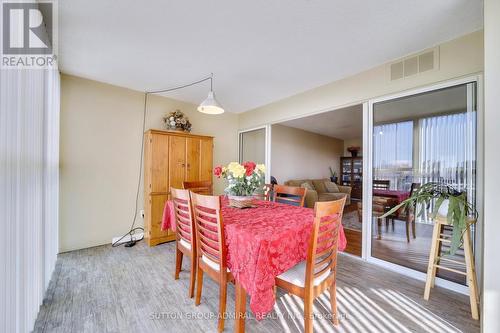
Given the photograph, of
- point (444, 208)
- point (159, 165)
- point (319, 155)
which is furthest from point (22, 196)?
point (319, 155)

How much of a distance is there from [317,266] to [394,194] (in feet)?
5.87

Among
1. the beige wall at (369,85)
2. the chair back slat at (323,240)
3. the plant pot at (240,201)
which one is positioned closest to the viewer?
the chair back slat at (323,240)

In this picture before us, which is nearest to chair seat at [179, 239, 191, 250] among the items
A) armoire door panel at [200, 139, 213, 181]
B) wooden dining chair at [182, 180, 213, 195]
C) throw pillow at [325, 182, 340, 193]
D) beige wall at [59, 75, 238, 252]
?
wooden dining chair at [182, 180, 213, 195]

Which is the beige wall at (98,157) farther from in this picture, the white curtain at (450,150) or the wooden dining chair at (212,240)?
the white curtain at (450,150)

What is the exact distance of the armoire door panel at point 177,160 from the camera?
3.33 metres

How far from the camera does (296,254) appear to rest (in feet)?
4.63

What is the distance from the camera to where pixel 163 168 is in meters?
3.24

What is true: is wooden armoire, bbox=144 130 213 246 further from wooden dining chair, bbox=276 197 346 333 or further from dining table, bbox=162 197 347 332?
wooden dining chair, bbox=276 197 346 333

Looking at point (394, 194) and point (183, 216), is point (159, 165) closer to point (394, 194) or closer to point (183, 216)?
point (183, 216)

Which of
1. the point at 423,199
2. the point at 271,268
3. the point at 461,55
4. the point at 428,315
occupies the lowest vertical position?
the point at 428,315

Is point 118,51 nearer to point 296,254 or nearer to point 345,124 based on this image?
point 296,254

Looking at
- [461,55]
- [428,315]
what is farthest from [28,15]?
[428,315]

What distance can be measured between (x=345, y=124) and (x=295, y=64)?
356 cm

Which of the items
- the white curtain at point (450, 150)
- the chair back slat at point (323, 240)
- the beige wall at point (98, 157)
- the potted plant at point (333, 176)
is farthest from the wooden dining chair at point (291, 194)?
the potted plant at point (333, 176)
